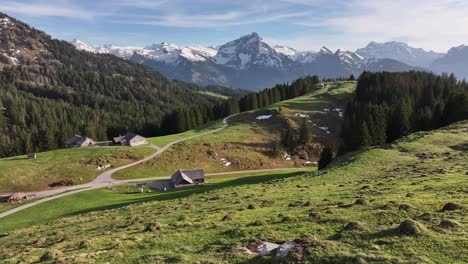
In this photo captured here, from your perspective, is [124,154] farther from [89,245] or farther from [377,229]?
[377,229]

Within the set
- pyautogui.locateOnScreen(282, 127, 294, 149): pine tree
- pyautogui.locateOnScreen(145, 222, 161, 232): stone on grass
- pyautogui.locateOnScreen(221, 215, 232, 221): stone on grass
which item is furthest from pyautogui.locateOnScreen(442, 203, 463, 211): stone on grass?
pyautogui.locateOnScreen(282, 127, 294, 149): pine tree

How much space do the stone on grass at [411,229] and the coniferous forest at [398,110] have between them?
65.8m

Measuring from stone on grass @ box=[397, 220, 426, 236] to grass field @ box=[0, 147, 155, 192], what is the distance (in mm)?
80250

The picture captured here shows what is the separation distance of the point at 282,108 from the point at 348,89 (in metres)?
58.1

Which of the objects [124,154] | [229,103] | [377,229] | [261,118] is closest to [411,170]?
[377,229]

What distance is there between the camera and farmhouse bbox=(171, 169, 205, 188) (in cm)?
7900

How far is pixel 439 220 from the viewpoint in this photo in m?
18.5

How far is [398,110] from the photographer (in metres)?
90.9

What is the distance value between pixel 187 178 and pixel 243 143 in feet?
123

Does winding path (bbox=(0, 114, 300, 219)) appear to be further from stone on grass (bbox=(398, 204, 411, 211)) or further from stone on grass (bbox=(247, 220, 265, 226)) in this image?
stone on grass (bbox=(398, 204, 411, 211))

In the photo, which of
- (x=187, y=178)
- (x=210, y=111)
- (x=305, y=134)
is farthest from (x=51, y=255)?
(x=210, y=111)

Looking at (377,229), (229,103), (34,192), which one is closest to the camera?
(377,229)

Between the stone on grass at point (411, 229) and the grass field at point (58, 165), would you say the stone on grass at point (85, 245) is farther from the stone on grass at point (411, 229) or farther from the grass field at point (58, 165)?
the grass field at point (58, 165)

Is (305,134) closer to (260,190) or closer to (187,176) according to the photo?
(187,176)
